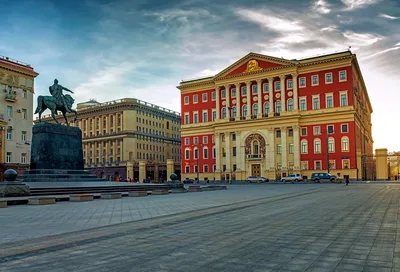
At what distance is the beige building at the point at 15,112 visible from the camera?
187 ft

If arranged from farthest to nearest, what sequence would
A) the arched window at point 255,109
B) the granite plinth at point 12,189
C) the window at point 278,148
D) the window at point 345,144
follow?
1. the arched window at point 255,109
2. the window at point 278,148
3. the window at point 345,144
4. the granite plinth at point 12,189

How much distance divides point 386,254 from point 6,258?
6855mm

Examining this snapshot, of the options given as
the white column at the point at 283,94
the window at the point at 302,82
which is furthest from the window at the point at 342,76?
the white column at the point at 283,94

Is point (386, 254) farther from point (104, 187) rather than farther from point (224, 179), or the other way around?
point (224, 179)

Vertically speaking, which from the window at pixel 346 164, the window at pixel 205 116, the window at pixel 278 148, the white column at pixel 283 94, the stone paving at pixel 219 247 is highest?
the white column at pixel 283 94

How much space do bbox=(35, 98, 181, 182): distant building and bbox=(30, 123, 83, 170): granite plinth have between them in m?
59.5

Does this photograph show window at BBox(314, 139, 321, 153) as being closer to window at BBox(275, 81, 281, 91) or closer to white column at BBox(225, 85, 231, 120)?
window at BBox(275, 81, 281, 91)

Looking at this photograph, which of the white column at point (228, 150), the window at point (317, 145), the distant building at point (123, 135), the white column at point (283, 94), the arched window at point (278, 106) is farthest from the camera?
the distant building at point (123, 135)

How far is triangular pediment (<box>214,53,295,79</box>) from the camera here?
71.2m

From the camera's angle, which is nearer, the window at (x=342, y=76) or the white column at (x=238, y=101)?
the window at (x=342, y=76)

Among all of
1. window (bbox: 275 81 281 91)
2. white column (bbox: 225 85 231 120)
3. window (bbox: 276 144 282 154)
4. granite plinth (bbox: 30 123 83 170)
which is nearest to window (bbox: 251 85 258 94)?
window (bbox: 275 81 281 91)

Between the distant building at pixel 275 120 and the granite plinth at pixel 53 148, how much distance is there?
1774 inches

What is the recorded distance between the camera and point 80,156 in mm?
32562

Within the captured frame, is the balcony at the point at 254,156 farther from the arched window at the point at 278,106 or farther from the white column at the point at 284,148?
the arched window at the point at 278,106
